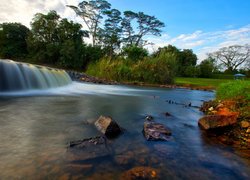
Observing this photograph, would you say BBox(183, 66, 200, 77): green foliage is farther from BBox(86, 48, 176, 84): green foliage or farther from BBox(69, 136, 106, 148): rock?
BBox(69, 136, 106, 148): rock

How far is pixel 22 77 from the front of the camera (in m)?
11.5

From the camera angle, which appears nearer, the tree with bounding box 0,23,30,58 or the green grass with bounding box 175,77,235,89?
the green grass with bounding box 175,77,235,89

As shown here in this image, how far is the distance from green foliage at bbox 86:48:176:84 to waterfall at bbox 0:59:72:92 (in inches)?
337

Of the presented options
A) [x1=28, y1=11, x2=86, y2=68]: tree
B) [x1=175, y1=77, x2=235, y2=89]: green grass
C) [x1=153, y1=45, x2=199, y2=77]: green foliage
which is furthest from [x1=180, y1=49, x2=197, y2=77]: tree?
[x1=28, y1=11, x2=86, y2=68]: tree

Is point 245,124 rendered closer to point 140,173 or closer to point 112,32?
point 140,173

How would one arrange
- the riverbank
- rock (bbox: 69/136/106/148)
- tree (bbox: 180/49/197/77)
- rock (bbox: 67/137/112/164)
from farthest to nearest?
tree (bbox: 180/49/197/77)
the riverbank
rock (bbox: 69/136/106/148)
rock (bbox: 67/137/112/164)

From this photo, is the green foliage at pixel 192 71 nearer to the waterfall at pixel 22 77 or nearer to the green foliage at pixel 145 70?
the green foliage at pixel 145 70

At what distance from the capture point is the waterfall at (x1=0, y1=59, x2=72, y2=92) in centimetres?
1059

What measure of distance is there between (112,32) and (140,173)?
3738 cm

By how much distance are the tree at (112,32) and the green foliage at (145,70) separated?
51.4 ft

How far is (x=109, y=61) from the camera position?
73.5ft

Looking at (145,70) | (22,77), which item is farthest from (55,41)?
(22,77)

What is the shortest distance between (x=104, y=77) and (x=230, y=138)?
1862cm

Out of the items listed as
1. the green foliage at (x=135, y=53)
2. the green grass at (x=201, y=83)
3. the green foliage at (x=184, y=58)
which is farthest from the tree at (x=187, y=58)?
the green foliage at (x=135, y=53)
